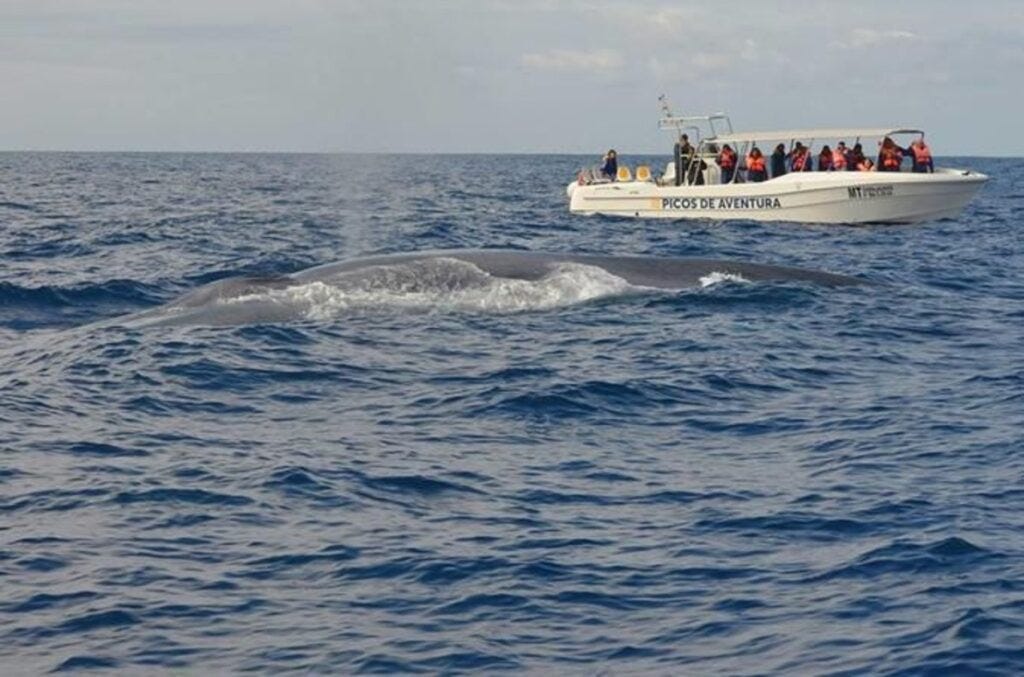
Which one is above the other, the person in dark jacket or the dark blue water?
the person in dark jacket

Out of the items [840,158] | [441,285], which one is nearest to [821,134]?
[840,158]

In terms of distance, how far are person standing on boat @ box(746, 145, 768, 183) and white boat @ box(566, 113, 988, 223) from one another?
0.23m

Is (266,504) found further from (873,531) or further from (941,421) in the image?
(941,421)

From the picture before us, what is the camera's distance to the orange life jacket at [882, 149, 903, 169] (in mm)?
43844

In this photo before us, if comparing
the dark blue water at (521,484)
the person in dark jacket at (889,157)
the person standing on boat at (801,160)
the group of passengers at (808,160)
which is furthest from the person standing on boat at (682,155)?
the dark blue water at (521,484)

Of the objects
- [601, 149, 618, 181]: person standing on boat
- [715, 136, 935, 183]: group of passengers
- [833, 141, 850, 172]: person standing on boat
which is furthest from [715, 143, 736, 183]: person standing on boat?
[601, 149, 618, 181]: person standing on boat

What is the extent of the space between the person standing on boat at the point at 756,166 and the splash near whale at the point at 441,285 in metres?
20.8

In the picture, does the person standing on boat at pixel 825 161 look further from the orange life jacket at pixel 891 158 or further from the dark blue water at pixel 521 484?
the dark blue water at pixel 521 484

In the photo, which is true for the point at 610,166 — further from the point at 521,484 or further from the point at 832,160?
the point at 521,484

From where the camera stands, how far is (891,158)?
4394 centimetres

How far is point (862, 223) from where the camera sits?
43.3m

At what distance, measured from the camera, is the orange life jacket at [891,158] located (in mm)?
43844

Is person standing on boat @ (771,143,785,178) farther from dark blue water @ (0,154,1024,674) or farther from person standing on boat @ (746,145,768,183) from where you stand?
dark blue water @ (0,154,1024,674)

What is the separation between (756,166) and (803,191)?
2330 millimetres
